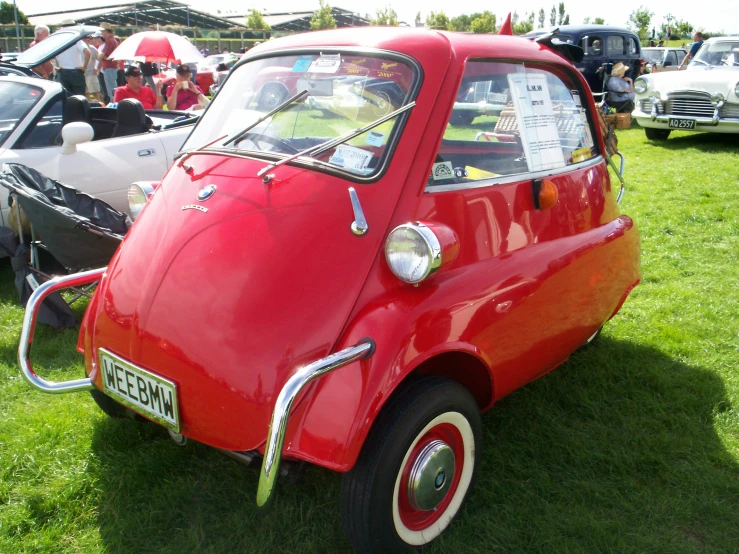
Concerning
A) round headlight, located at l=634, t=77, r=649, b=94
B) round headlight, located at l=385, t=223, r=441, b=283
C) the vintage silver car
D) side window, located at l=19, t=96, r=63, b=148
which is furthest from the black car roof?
round headlight, located at l=385, t=223, r=441, b=283

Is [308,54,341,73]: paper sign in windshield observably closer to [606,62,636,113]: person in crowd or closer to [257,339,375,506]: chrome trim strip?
[257,339,375,506]: chrome trim strip

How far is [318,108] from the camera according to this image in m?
2.64

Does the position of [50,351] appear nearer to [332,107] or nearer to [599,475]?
[332,107]

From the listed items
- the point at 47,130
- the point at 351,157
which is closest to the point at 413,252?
the point at 351,157

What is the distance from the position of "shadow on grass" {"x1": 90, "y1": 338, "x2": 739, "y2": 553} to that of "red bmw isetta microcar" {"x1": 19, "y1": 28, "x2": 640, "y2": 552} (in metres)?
0.25

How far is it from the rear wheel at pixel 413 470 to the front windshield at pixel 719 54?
10.4m

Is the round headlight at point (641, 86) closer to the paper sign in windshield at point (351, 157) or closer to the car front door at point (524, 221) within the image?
the car front door at point (524, 221)

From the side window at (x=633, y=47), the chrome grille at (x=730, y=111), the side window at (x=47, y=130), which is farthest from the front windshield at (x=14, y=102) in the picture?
the side window at (x=633, y=47)

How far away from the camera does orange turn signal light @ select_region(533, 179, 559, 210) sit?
2.65 metres

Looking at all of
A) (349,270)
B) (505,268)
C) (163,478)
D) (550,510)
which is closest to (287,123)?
(349,270)

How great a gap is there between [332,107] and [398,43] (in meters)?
0.36

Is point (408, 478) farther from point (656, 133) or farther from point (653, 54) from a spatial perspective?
point (653, 54)

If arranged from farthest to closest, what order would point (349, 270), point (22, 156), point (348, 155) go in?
point (22, 156), point (348, 155), point (349, 270)

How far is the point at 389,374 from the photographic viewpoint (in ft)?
6.51
